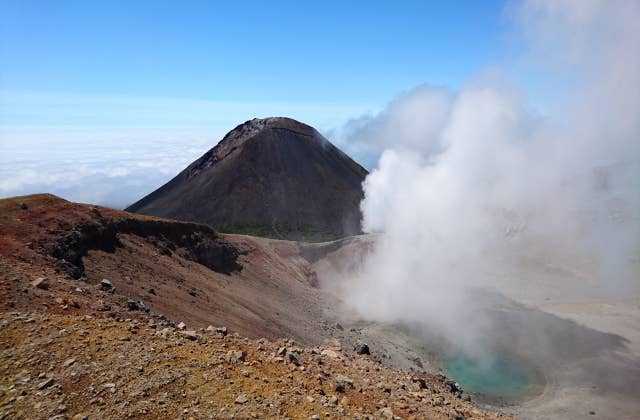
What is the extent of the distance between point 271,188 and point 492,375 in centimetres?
7081

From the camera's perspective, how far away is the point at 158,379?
9.63 meters

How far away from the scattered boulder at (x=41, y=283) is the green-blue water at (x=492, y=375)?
29060 mm

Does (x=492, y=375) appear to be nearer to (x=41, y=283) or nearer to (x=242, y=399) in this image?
(x=242, y=399)

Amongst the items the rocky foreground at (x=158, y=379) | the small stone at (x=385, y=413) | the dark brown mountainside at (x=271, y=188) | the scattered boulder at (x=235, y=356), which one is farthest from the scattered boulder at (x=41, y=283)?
the dark brown mountainside at (x=271, y=188)

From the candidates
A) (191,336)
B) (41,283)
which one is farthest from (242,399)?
(41,283)

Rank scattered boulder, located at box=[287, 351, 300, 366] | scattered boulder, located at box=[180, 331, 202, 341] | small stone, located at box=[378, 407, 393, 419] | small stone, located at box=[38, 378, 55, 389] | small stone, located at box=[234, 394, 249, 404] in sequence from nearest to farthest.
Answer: small stone, located at box=[38, 378, 55, 389] < small stone, located at box=[234, 394, 249, 404] < small stone, located at box=[378, 407, 393, 419] < scattered boulder, located at box=[180, 331, 202, 341] < scattered boulder, located at box=[287, 351, 300, 366]

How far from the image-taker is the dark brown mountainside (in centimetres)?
8900

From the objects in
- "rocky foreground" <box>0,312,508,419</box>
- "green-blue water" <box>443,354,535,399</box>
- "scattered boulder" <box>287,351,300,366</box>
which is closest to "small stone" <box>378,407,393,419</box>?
"rocky foreground" <box>0,312,508,419</box>

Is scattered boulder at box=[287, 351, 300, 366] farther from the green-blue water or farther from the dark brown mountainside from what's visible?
the dark brown mountainside

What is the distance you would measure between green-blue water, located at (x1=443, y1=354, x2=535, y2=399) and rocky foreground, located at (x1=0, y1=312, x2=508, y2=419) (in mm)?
21256

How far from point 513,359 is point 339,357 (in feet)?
85.3

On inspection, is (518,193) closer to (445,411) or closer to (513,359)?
(513,359)

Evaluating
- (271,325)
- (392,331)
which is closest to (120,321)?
(271,325)

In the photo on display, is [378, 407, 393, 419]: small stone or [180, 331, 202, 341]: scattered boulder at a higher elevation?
[180, 331, 202, 341]: scattered boulder
